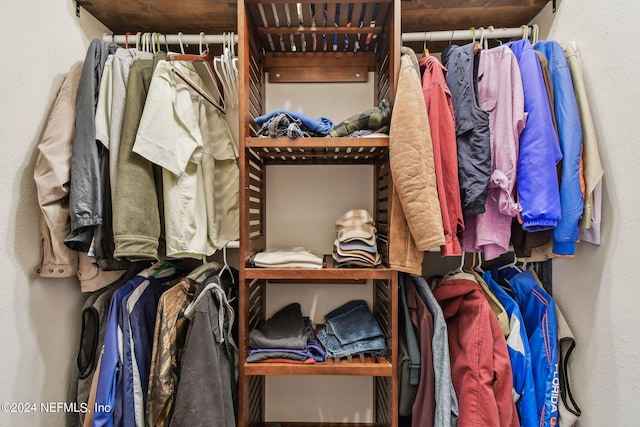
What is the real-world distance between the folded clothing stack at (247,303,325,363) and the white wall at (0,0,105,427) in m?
0.67

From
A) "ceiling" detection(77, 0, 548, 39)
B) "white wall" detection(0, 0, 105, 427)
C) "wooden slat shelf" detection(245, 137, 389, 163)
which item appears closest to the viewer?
"white wall" detection(0, 0, 105, 427)

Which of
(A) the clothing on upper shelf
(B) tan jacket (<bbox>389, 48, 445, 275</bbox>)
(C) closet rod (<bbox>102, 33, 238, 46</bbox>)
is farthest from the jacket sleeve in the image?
(C) closet rod (<bbox>102, 33, 238, 46</bbox>)

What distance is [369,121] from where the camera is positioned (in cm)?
98

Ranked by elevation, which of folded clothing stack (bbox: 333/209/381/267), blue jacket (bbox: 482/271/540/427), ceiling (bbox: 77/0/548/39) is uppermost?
ceiling (bbox: 77/0/548/39)

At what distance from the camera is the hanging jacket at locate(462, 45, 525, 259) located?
90 centimetres

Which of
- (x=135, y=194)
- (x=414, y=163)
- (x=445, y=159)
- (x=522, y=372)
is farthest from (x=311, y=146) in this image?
(x=522, y=372)

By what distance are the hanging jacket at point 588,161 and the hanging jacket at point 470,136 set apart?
0.32 metres

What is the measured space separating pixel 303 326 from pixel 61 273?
870 mm

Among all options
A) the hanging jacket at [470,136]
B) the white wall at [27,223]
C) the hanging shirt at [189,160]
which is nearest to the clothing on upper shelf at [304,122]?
the hanging shirt at [189,160]

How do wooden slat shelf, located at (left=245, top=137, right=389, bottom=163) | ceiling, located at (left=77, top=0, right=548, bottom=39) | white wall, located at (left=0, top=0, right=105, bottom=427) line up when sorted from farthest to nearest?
1. ceiling, located at (left=77, top=0, right=548, bottom=39)
2. wooden slat shelf, located at (left=245, top=137, right=389, bottom=163)
3. white wall, located at (left=0, top=0, right=105, bottom=427)

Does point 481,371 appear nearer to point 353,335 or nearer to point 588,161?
point 353,335

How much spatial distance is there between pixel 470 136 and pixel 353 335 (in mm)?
841

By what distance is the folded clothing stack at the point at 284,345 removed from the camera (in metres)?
0.99

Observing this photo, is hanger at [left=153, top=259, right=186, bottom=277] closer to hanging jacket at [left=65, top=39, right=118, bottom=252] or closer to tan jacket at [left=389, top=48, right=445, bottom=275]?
hanging jacket at [left=65, top=39, right=118, bottom=252]
